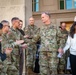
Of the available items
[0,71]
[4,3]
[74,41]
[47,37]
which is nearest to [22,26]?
[4,3]

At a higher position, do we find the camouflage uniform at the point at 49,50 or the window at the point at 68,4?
the window at the point at 68,4

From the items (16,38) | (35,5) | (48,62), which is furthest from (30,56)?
(35,5)

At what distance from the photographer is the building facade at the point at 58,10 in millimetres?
16125

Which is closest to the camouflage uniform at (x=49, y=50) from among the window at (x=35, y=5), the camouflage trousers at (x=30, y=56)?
the camouflage trousers at (x=30, y=56)

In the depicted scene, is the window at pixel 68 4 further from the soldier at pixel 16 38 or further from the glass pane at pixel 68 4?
the soldier at pixel 16 38

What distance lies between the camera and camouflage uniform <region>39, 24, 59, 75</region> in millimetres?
6418

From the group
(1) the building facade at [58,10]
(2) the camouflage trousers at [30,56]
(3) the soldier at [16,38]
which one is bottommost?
(2) the camouflage trousers at [30,56]

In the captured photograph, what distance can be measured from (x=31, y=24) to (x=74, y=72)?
8.32 ft

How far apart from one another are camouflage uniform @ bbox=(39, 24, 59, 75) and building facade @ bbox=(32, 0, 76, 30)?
9.65 m

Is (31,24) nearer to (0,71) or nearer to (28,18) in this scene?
(28,18)

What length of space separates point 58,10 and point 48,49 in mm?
10159

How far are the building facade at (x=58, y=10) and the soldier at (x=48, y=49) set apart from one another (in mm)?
9642

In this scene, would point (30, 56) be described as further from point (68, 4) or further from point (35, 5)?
point (35, 5)

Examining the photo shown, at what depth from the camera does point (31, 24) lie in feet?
26.6
